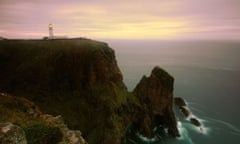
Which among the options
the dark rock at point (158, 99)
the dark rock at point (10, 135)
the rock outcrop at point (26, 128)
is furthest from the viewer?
the dark rock at point (158, 99)

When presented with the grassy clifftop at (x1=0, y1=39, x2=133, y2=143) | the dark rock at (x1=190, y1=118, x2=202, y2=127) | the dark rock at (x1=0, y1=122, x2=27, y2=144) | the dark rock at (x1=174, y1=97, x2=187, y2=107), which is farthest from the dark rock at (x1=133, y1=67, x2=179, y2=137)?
the dark rock at (x1=0, y1=122, x2=27, y2=144)

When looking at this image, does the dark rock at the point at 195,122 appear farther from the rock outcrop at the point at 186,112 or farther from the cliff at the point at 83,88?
the cliff at the point at 83,88

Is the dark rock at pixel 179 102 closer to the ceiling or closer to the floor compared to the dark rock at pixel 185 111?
closer to the ceiling

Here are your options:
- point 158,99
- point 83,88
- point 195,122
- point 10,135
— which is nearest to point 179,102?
point 195,122

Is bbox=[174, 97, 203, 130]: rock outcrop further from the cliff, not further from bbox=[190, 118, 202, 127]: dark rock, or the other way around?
the cliff

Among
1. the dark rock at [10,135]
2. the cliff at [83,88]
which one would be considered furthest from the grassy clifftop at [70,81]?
the dark rock at [10,135]
